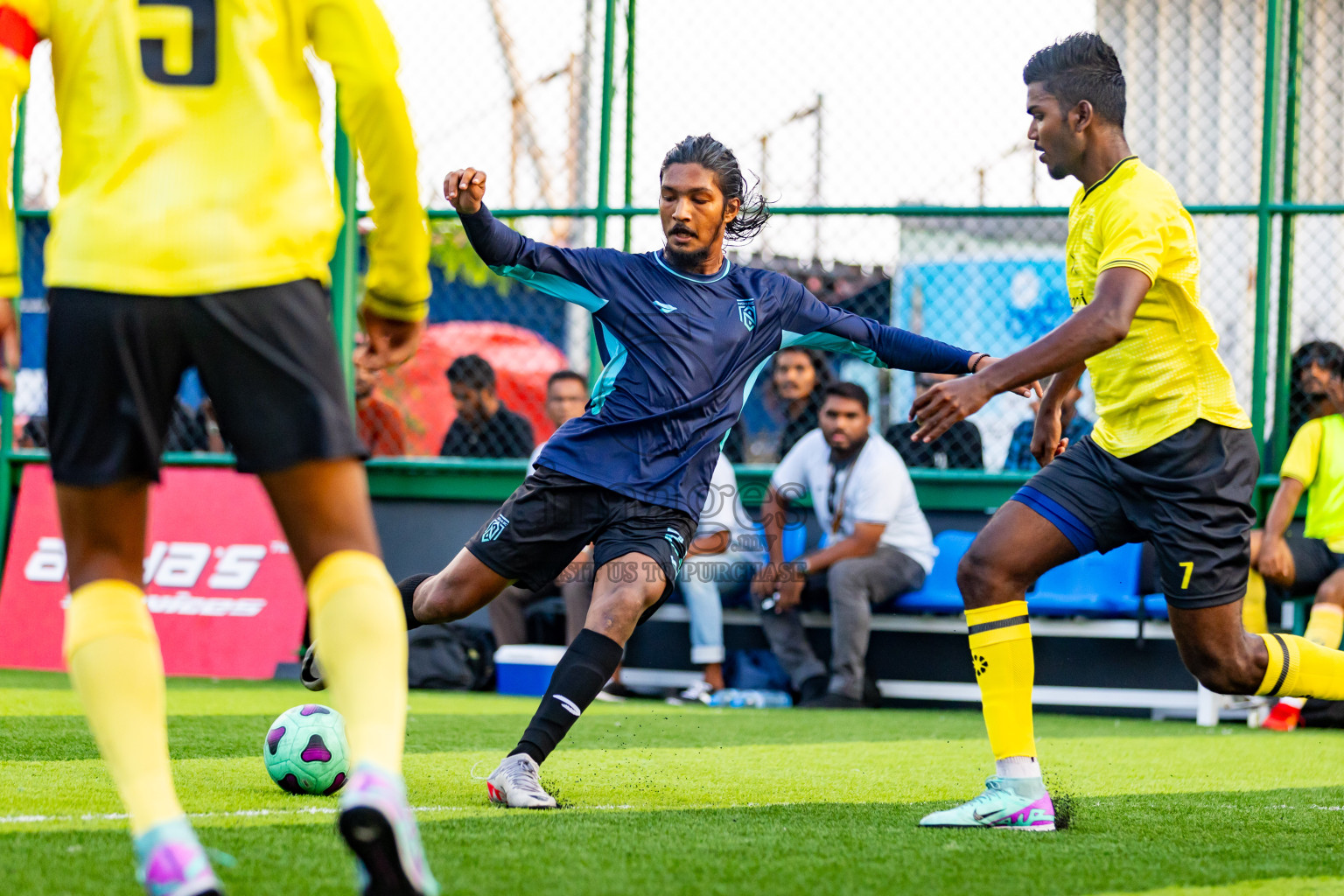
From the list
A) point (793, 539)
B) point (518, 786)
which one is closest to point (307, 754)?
point (518, 786)

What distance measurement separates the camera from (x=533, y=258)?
4.62m

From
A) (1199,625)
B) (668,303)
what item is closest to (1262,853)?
(1199,625)

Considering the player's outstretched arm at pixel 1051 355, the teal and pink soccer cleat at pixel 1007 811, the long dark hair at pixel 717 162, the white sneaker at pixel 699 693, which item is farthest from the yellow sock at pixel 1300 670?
the white sneaker at pixel 699 693

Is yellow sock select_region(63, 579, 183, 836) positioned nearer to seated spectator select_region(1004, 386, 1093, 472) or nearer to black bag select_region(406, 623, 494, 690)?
black bag select_region(406, 623, 494, 690)

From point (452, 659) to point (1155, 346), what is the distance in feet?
17.8

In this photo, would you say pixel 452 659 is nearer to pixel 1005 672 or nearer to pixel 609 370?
pixel 609 370

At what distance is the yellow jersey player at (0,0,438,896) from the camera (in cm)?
240

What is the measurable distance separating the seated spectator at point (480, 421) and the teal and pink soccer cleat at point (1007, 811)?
5751 mm

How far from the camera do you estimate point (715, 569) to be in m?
8.52

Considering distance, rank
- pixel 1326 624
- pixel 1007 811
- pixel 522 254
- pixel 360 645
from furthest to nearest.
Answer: pixel 1326 624 → pixel 522 254 → pixel 1007 811 → pixel 360 645

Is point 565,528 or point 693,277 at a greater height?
point 693,277

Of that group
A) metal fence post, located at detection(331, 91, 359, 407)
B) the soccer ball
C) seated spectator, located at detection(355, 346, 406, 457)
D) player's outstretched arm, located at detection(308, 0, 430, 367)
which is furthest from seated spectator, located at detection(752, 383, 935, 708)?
player's outstretched arm, located at detection(308, 0, 430, 367)

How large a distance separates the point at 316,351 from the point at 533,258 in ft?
7.22

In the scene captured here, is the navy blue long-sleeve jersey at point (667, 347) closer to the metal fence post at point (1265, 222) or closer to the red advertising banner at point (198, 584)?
the metal fence post at point (1265, 222)
